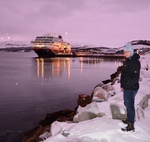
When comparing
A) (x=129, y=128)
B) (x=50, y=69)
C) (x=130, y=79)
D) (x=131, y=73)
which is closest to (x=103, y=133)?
(x=129, y=128)

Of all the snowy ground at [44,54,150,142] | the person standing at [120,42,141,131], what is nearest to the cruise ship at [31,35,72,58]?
the snowy ground at [44,54,150,142]

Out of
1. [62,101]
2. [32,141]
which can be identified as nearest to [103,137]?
[32,141]

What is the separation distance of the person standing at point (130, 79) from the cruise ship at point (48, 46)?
97.0 m

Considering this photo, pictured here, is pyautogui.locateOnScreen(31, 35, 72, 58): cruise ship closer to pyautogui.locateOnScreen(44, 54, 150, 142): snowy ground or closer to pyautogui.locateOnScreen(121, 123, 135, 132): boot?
pyautogui.locateOnScreen(44, 54, 150, 142): snowy ground

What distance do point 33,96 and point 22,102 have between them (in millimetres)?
2546

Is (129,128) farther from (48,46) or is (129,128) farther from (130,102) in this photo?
(48,46)

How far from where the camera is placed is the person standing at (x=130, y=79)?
17.2 feet

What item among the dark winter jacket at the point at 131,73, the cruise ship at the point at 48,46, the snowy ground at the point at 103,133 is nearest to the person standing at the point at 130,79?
the dark winter jacket at the point at 131,73

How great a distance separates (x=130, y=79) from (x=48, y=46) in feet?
324

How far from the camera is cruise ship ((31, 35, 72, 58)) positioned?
3974 inches

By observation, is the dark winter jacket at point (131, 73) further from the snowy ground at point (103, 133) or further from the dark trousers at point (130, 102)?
the snowy ground at point (103, 133)

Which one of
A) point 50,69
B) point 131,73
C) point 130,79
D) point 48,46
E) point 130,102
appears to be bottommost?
point 50,69

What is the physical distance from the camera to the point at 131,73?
5266 mm

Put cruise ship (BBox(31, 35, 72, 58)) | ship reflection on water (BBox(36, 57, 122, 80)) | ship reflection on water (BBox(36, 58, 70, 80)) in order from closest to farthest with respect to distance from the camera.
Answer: ship reflection on water (BBox(36, 58, 70, 80)), ship reflection on water (BBox(36, 57, 122, 80)), cruise ship (BBox(31, 35, 72, 58))
